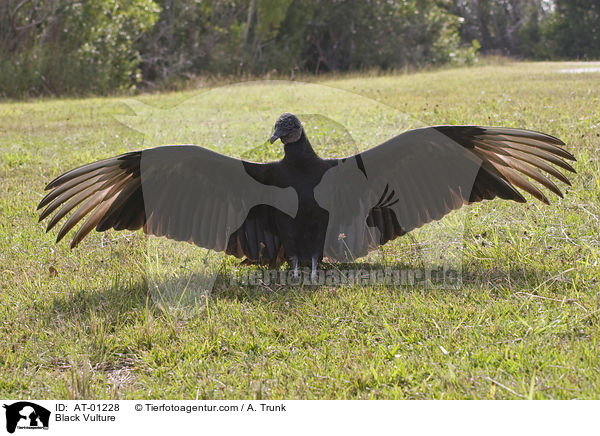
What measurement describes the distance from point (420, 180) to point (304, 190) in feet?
2.27

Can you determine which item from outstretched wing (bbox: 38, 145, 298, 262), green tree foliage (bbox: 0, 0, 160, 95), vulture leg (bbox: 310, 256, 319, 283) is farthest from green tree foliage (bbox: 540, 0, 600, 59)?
outstretched wing (bbox: 38, 145, 298, 262)

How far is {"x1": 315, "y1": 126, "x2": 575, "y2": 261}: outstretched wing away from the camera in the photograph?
10.8 ft

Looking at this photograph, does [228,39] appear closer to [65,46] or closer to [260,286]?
[65,46]

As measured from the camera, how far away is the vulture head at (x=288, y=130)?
330 cm

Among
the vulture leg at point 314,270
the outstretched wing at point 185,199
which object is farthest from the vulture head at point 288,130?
the vulture leg at point 314,270

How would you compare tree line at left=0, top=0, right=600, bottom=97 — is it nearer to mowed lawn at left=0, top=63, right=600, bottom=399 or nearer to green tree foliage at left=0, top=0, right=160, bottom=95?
green tree foliage at left=0, top=0, right=160, bottom=95

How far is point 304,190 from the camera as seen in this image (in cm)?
339

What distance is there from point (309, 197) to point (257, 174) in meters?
0.33

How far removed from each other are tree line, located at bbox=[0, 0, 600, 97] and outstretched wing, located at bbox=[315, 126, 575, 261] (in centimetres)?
1463

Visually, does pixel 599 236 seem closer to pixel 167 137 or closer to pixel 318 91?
pixel 167 137

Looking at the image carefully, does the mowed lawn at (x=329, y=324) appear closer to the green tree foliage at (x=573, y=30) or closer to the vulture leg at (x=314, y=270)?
the vulture leg at (x=314, y=270)
